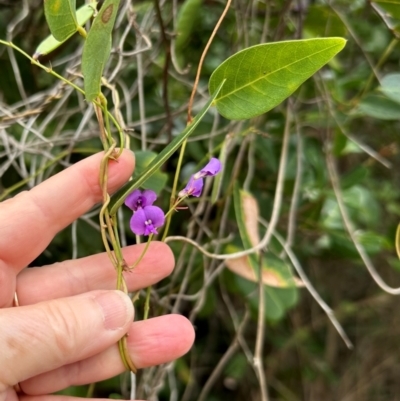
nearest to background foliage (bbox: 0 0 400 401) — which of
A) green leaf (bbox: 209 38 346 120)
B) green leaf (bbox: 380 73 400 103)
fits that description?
green leaf (bbox: 380 73 400 103)

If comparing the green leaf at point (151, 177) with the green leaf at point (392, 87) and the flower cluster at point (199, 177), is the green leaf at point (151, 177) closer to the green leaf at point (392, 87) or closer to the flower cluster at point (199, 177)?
the flower cluster at point (199, 177)

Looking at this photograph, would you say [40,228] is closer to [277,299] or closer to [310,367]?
[277,299]

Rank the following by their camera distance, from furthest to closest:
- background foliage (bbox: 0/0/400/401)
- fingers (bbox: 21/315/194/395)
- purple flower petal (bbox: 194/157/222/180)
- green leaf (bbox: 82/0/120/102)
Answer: background foliage (bbox: 0/0/400/401), fingers (bbox: 21/315/194/395), purple flower petal (bbox: 194/157/222/180), green leaf (bbox: 82/0/120/102)

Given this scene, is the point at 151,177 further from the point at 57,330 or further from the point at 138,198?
the point at 57,330

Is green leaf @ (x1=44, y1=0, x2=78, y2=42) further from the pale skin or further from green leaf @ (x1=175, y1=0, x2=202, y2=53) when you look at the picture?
green leaf @ (x1=175, y1=0, x2=202, y2=53)

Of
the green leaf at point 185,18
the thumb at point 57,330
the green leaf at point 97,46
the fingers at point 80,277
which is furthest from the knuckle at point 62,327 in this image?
the green leaf at point 185,18

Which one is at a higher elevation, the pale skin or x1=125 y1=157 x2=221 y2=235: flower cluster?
x1=125 y1=157 x2=221 y2=235: flower cluster

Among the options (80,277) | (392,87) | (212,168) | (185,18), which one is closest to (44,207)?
(80,277)
